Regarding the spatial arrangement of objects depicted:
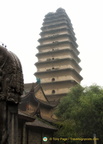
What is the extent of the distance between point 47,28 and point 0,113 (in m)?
38.8

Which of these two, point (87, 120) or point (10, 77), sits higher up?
point (10, 77)

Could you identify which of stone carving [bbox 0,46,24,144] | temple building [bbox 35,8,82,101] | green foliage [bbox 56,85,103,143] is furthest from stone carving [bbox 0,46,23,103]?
temple building [bbox 35,8,82,101]

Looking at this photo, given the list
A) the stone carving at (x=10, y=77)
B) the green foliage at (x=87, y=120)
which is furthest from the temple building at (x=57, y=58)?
the stone carving at (x=10, y=77)

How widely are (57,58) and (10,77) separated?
109ft

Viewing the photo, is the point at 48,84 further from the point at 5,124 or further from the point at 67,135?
the point at 5,124

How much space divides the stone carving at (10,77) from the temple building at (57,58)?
2945 cm

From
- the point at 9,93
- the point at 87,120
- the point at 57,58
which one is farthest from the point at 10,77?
the point at 57,58

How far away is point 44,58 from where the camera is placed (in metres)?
38.4

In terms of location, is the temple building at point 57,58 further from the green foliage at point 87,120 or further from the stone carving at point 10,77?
the stone carving at point 10,77

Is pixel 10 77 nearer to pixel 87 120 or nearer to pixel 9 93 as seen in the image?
pixel 9 93

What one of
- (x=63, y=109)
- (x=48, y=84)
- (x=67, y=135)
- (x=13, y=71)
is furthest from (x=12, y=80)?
(x=48, y=84)

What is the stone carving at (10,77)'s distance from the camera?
13.1 feet

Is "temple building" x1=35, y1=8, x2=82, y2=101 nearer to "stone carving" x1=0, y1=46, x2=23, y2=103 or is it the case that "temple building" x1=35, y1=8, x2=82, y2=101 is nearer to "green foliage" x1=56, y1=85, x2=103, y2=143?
"green foliage" x1=56, y1=85, x2=103, y2=143

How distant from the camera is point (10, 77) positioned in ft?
13.6
